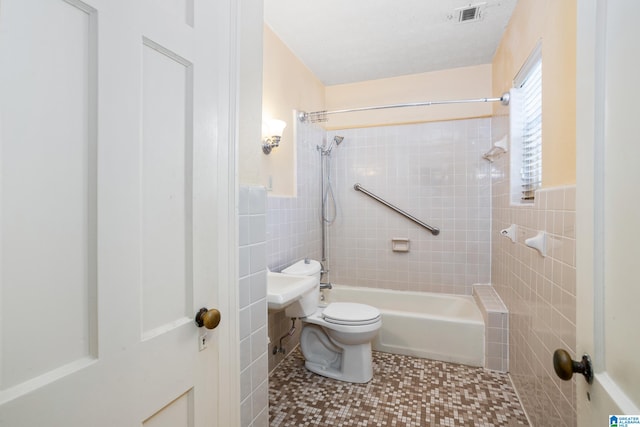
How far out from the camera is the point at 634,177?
1.45ft

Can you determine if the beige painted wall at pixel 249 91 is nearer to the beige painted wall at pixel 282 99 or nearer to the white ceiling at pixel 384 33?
the beige painted wall at pixel 282 99

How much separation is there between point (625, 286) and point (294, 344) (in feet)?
7.54

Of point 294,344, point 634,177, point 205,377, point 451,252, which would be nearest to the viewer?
point 634,177

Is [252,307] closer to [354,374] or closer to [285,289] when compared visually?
[285,289]

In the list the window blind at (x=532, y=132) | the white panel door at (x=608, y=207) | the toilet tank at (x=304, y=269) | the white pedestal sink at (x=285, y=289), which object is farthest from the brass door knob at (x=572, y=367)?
the toilet tank at (x=304, y=269)

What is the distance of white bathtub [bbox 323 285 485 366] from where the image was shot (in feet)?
7.07

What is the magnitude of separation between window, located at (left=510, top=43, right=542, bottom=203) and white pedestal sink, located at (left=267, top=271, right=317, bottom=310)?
1.46 m

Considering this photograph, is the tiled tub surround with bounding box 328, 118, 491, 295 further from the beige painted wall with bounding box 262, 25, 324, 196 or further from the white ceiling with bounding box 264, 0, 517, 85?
the beige painted wall with bounding box 262, 25, 324, 196

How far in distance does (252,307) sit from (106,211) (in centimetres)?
61

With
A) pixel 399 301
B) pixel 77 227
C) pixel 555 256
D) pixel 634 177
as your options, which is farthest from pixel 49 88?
pixel 399 301

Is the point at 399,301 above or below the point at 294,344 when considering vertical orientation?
above

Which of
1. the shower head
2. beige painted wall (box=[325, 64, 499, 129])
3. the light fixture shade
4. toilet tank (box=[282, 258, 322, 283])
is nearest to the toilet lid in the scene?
toilet tank (box=[282, 258, 322, 283])

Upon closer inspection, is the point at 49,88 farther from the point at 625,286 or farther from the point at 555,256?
the point at 555,256

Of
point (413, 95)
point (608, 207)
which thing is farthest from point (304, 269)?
point (413, 95)
